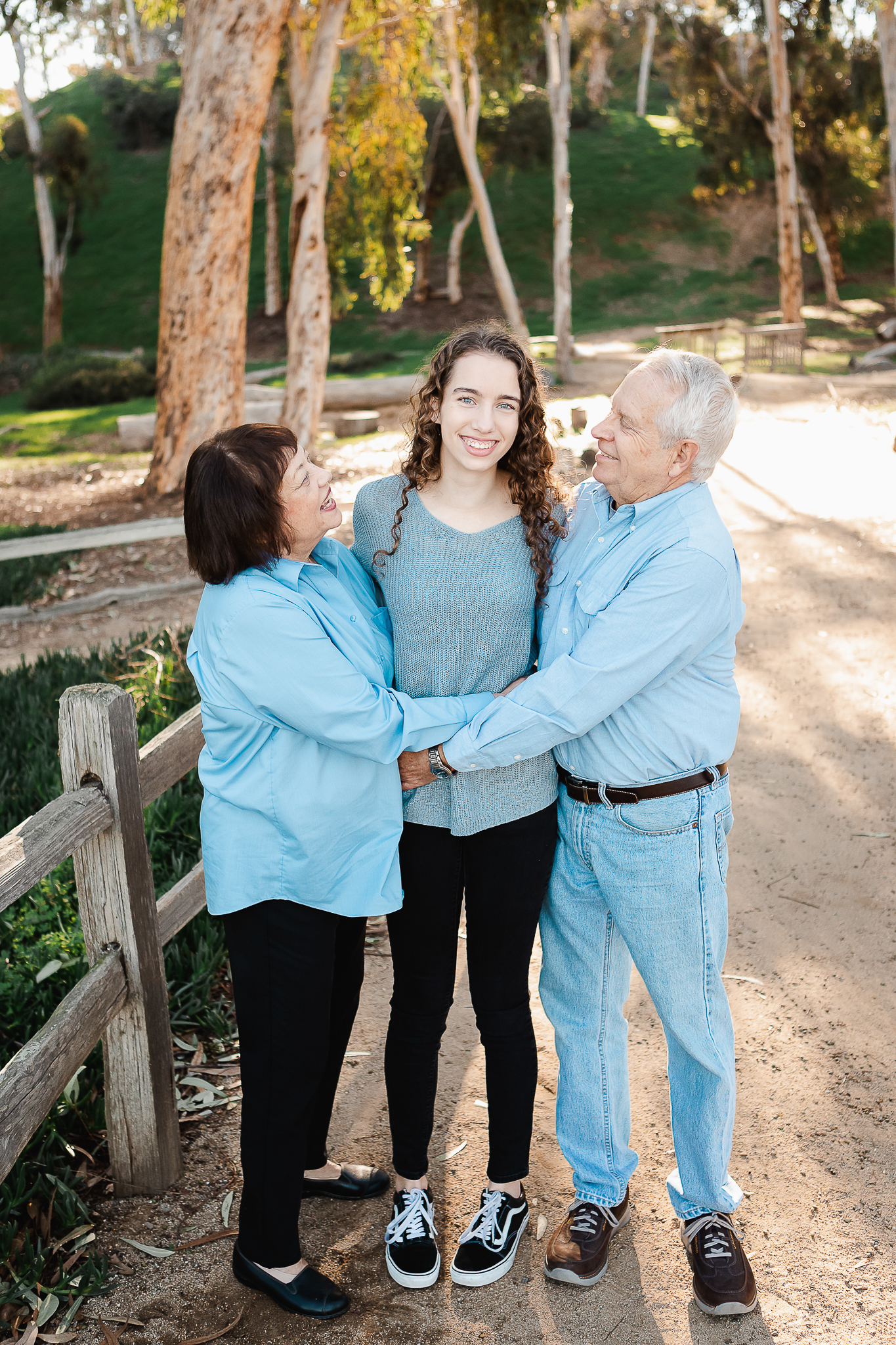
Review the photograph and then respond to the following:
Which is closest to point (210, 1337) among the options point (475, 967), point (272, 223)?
point (475, 967)

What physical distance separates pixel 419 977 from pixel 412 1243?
25.1 inches

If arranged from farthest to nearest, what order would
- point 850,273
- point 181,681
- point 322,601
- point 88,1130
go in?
point 850,273 < point 181,681 < point 88,1130 < point 322,601

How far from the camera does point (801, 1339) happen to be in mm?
2188

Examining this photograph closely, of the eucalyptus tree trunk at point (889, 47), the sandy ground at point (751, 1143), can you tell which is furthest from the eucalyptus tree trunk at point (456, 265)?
the sandy ground at point (751, 1143)

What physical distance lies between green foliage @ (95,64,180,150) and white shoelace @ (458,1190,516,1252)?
46023mm

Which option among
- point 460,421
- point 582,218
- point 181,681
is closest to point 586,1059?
point 460,421

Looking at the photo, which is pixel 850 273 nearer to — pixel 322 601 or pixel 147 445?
pixel 147 445

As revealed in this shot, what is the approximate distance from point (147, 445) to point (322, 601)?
559 inches

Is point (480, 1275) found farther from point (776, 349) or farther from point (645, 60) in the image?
point (645, 60)

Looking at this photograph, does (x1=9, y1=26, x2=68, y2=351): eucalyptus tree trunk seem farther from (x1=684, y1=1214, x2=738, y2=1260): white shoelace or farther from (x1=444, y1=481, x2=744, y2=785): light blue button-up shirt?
(x1=684, y1=1214, x2=738, y2=1260): white shoelace

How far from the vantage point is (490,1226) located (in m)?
2.45

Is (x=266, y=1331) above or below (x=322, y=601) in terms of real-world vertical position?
below

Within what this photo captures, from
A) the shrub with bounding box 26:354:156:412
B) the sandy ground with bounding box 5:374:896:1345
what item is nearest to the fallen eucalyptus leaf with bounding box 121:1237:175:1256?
the sandy ground with bounding box 5:374:896:1345

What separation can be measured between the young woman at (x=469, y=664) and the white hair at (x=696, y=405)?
31 centimetres
